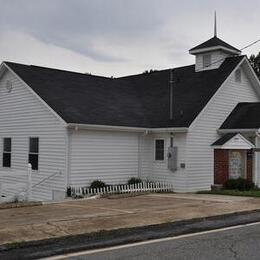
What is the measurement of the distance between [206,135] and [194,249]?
1468 centimetres

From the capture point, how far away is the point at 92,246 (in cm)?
939

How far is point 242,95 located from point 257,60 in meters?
24.9

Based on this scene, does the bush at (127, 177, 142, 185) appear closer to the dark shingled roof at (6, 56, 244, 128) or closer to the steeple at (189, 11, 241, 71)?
the dark shingled roof at (6, 56, 244, 128)

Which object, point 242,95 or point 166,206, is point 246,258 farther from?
point 242,95

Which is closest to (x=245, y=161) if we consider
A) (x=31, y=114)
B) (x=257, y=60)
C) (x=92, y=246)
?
(x=31, y=114)

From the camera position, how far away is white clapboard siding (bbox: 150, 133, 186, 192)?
22.8 meters

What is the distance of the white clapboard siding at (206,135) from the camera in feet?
75.2

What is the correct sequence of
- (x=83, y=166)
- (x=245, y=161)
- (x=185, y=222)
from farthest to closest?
(x=245, y=161)
(x=83, y=166)
(x=185, y=222)

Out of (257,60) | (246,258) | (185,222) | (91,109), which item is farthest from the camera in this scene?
(257,60)

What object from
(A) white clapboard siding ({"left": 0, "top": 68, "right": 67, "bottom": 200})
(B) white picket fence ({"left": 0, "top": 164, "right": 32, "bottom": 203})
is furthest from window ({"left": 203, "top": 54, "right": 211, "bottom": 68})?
(B) white picket fence ({"left": 0, "top": 164, "right": 32, "bottom": 203})

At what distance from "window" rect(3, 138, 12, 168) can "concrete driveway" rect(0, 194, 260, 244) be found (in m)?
8.40

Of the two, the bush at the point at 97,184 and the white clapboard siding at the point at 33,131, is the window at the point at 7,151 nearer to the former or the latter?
the white clapboard siding at the point at 33,131

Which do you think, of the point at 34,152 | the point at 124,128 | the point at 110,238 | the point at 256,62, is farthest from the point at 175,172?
the point at 256,62

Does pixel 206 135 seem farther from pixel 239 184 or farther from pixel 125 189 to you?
pixel 125 189
